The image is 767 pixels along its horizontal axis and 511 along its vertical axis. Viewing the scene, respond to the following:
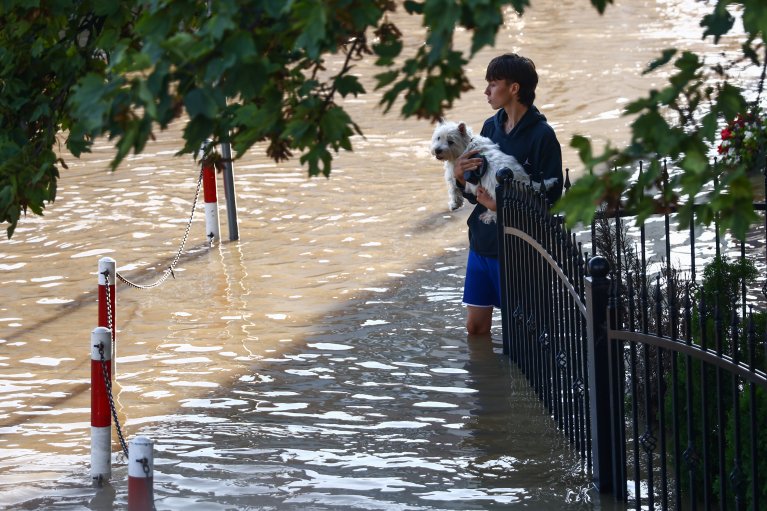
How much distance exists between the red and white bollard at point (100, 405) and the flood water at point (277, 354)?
0.50 feet

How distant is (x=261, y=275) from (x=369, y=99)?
9.32 meters

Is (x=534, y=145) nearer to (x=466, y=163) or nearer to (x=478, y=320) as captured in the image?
(x=466, y=163)

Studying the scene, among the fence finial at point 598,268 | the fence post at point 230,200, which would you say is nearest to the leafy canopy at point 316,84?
the fence finial at point 598,268

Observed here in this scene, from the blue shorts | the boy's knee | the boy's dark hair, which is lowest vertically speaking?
the boy's knee

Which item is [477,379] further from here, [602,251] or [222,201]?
[222,201]

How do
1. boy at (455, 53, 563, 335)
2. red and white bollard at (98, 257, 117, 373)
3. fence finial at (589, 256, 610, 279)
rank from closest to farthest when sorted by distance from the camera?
fence finial at (589, 256, 610, 279) < red and white bollard at (98, 257, 117, 373) < boy at (455, 53, 563, 335)

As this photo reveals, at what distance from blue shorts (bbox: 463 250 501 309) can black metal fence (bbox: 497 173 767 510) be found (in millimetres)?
195

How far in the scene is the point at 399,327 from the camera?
9797 millimetres

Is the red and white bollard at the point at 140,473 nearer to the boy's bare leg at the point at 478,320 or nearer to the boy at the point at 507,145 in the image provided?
the boy at the point at 507,145

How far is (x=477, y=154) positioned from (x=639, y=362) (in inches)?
68.5

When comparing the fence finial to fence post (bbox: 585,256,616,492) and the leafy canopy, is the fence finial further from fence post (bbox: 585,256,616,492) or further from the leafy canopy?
the leafy canopy

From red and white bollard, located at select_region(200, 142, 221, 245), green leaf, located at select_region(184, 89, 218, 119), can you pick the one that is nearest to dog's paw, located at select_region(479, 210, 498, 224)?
red and white bollard, located at select_region(200, 142, 221, 245)

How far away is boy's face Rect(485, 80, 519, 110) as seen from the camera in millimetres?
8102

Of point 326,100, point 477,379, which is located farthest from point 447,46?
point 477,379
